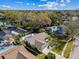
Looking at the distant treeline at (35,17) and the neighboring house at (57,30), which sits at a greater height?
the distant treeline at (35,17)

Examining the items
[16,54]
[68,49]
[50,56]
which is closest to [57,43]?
[68,49]

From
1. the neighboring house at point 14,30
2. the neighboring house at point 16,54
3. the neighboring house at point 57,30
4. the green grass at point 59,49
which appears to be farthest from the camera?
the neighboring house at point 57,30

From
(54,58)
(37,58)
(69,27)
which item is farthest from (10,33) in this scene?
(69,27)

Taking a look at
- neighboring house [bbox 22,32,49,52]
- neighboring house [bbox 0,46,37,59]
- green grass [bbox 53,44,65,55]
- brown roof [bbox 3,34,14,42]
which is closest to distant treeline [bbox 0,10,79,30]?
neighboring house [bbox 22,32,49,52]

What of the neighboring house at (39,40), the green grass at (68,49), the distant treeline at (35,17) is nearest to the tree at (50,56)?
the neighboring house at (39,40)

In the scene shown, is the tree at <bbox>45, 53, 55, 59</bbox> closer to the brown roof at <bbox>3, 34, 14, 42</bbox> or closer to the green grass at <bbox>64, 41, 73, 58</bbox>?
the green grass at <bbox>64, 41, 73, 58</bbox>

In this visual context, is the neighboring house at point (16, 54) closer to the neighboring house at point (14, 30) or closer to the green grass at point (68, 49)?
the neighboring house at point (14, 30)

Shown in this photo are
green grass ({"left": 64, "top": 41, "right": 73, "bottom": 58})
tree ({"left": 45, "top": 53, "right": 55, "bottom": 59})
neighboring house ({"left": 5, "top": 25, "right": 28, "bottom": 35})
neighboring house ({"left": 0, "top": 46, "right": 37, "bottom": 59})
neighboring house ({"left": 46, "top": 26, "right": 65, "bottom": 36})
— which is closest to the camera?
neighboring house ({"left": 0, "top": 46, "right": 37, "bottom": 59})

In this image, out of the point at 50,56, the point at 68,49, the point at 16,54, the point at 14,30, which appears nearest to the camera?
the point at 16,54

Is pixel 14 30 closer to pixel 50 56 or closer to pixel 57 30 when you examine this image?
pixel 57 30
